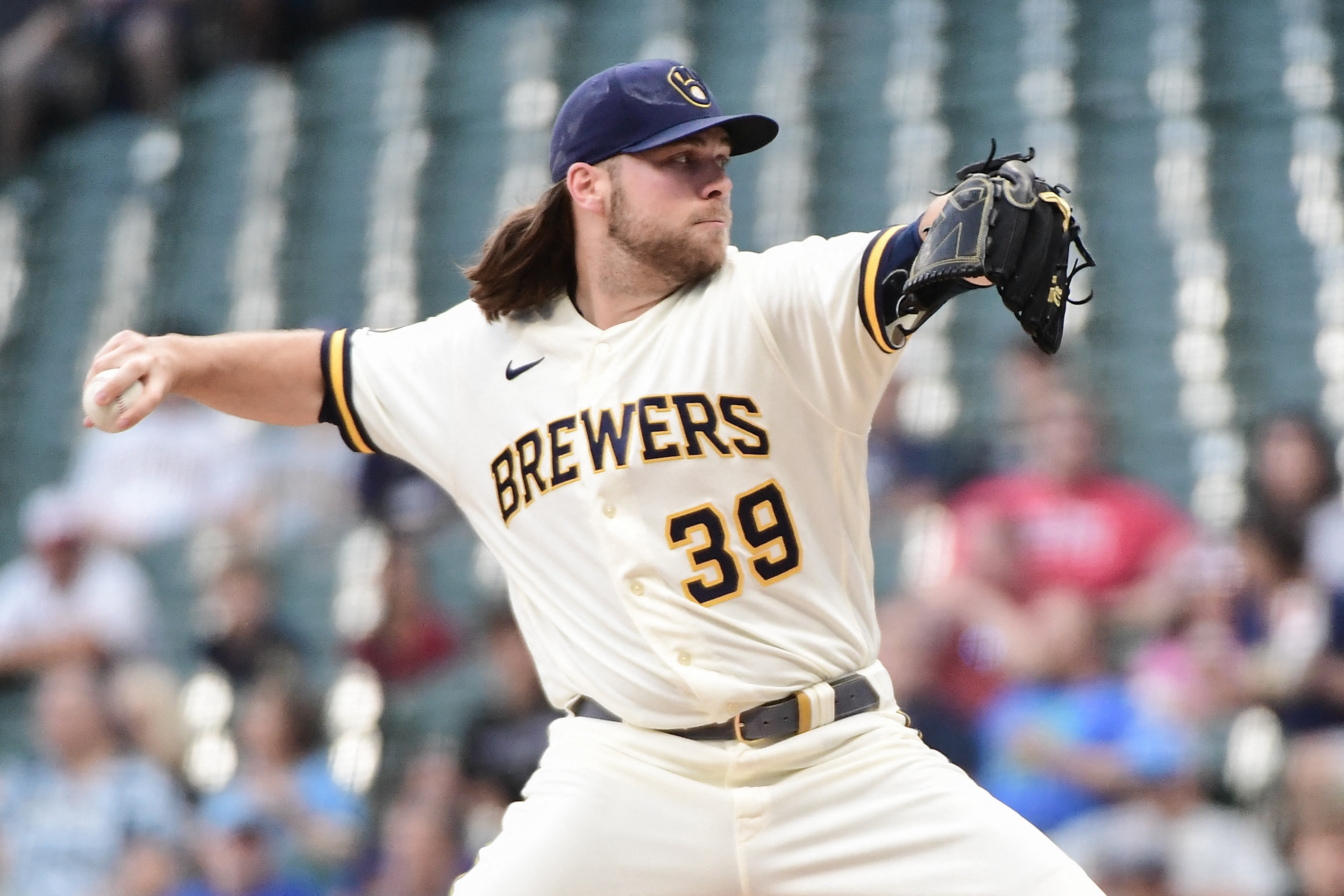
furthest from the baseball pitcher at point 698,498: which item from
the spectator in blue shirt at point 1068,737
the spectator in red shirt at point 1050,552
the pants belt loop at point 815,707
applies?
the spectator in red shirt at point 1050,552

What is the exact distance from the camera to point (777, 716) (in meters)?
2.48

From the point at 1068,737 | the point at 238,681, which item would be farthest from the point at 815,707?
the point at 238,681

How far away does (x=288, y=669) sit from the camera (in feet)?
18.5

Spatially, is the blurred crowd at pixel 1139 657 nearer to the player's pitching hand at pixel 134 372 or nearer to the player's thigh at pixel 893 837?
the player's thigh at pixel 893 837

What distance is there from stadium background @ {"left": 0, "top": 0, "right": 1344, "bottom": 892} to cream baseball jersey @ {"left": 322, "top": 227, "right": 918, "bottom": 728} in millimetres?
2812

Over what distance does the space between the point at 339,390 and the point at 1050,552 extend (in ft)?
8.89

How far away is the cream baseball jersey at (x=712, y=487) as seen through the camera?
2.48 m

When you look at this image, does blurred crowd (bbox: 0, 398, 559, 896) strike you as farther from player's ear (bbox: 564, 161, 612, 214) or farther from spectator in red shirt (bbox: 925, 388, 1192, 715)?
player's ear (bbox: 564, 161, 612, 214)

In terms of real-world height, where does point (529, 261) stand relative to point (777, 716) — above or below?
above

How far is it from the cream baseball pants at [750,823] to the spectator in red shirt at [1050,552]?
90.2 inches

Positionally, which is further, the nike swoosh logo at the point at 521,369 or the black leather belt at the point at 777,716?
the nike swoosh logo at the point at 521,369

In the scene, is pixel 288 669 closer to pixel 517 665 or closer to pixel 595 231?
pixel 517 665

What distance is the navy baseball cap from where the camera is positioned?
2.63 meters

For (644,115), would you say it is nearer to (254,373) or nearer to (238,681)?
(254,373)
